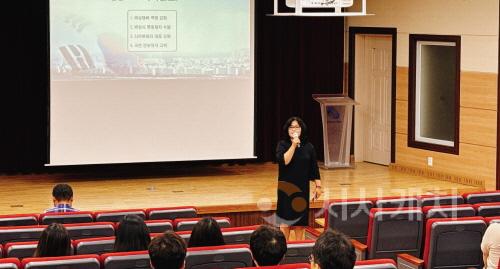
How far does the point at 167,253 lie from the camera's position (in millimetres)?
4332

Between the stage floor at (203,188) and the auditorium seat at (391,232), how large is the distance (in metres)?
3.42

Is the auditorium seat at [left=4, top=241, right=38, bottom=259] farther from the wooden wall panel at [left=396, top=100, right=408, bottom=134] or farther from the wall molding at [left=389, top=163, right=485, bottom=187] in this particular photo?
the wooden wall panel at [left=396, top=100, right=408, bottom=134]

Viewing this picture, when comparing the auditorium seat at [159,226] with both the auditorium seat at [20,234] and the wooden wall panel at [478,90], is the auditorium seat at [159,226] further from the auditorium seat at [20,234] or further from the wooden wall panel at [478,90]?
the wooden wall panel at [478,90]

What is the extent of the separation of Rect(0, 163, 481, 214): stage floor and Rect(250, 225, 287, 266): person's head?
5.01m

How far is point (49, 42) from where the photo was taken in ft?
36.6

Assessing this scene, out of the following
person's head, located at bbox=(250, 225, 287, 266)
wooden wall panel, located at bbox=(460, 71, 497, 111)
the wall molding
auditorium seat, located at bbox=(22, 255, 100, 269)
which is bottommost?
the wall molding

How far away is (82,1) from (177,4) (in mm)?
1170

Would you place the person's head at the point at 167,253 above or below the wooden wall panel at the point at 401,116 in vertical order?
below

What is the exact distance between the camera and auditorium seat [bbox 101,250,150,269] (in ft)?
16.9

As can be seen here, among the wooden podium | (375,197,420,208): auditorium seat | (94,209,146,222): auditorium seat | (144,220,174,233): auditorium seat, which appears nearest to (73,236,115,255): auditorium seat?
(144,220,174,233): auditorium seat

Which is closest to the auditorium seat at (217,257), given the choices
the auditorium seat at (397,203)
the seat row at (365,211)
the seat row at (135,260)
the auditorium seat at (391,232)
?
the seat row at (135,260)

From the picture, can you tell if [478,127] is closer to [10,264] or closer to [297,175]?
[297,175]

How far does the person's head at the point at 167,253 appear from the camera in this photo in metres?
4.34

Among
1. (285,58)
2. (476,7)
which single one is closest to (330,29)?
(285,58)
